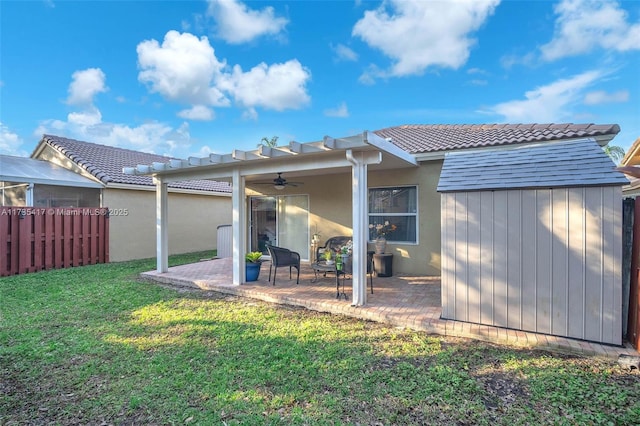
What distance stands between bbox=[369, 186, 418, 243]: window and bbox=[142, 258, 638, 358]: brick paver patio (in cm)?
116

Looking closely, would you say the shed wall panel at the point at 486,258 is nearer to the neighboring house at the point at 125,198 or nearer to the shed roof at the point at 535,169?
the shed roof at the point at 535,169

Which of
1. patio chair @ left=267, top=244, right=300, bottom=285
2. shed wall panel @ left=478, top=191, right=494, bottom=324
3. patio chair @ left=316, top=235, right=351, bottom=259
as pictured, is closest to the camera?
shed wall panel @ left=478, top=191, right=494, bottom=324

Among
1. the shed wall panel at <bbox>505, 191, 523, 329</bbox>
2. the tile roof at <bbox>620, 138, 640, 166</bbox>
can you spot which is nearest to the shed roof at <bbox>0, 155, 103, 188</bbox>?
the shed wall panel at <bbox>505, 191, 523, 329</bbox>

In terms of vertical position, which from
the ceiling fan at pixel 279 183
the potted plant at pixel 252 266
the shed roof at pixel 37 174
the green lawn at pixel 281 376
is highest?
the shed roof at pixel 37 174

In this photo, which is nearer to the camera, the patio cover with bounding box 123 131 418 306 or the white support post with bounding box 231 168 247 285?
the patio cover with bounding box 123 131 418 306

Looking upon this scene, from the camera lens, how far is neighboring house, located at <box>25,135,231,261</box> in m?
11.1

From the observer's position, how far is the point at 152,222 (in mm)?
12484

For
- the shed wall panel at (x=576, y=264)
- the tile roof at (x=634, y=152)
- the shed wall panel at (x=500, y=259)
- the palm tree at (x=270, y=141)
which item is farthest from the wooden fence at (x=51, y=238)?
the palm tree at (x=270, y=141)

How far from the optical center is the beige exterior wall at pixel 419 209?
7699mm

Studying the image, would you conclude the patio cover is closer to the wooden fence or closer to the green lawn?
the green lawn

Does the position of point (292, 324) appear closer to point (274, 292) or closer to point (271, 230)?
point (274, 292)

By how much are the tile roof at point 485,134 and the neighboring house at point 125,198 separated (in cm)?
898

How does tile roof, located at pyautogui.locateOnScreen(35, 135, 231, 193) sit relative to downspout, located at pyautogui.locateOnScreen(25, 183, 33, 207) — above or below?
above

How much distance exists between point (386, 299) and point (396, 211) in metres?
3.17
